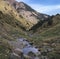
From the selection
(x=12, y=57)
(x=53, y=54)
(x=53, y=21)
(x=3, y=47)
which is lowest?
(x=12, y=57)

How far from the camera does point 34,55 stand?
58719 millimetres

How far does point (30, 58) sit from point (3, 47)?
→ 551 inches

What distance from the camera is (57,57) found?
180 feet

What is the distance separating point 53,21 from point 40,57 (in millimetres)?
125346

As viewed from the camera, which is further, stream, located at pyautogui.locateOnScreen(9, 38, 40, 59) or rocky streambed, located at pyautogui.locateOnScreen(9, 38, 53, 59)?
rocky streambed, located at pyautogui.locateOnScreen(9, 38, 53, 59)

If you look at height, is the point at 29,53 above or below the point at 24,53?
below

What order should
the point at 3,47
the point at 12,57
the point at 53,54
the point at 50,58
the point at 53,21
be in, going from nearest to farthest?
1. the point at 12,57
2. the point at 50,58
3. the point at 53,54
4. the point at 3,47
5. the point at 53,21

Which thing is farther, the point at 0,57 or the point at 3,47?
the point at 3,47

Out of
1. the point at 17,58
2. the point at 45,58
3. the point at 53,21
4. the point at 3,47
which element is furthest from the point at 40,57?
the point at 53,21

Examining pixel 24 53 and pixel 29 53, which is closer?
pixel 29 53

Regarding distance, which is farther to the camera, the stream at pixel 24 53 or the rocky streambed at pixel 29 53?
the rocky streambed at pixel 29 53

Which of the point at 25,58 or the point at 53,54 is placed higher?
the point at 53,54

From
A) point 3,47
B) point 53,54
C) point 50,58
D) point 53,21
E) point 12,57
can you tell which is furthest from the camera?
point 53,21

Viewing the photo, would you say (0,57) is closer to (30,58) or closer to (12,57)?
(12,57)
